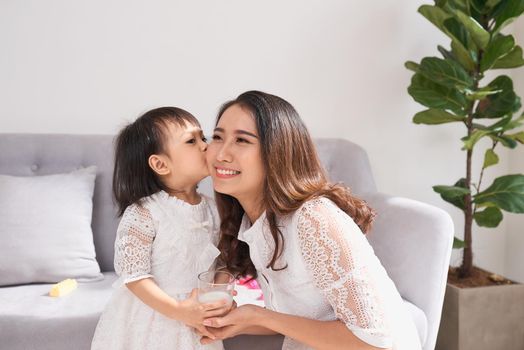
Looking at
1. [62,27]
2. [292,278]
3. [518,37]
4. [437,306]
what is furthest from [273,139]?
[518,37]

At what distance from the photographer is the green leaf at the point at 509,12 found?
215 cm

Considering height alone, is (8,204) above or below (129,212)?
below

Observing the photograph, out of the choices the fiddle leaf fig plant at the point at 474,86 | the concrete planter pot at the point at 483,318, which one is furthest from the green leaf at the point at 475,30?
the concrete planter pot at the point at 483,318

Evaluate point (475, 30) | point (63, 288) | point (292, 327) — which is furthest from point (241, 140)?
point (475, 30)

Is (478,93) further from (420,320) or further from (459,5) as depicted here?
(420,320)

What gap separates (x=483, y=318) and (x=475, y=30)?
1.22m

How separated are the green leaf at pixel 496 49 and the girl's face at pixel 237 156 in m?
1.41

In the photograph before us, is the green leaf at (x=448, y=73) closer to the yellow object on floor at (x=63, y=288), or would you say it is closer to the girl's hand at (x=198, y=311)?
the girl's hand at (x=198, y=311)

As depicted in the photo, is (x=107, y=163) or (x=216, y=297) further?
(x=107, y=163)

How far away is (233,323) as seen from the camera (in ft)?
3.95

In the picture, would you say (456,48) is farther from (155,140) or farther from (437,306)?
(155,140)

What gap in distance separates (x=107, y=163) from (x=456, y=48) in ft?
5.16

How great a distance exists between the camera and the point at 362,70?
8.93 ft

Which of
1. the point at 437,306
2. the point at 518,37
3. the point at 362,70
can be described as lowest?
the point at 437,306
